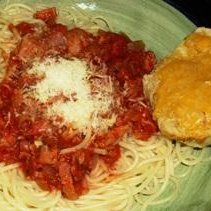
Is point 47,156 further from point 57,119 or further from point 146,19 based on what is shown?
point 146,19

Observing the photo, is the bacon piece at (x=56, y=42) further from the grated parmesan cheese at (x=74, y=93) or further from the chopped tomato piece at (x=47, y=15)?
the chopped tomato piece at (x=47, y=15)

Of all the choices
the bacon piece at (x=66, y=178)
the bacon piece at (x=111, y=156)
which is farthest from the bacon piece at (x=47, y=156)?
the bacon piece at (x=111, y=156)

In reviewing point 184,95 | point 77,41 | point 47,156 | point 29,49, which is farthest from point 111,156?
point 29,49

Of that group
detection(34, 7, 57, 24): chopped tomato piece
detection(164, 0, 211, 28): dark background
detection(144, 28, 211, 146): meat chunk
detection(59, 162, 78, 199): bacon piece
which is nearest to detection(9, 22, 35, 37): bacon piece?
detection(34, 7, 57, 24): chopped tomato piece

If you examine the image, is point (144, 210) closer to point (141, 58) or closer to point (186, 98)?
point (186, 98)

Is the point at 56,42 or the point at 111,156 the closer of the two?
the point at 111,156

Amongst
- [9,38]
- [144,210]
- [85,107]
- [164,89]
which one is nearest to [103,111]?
[85,107]
